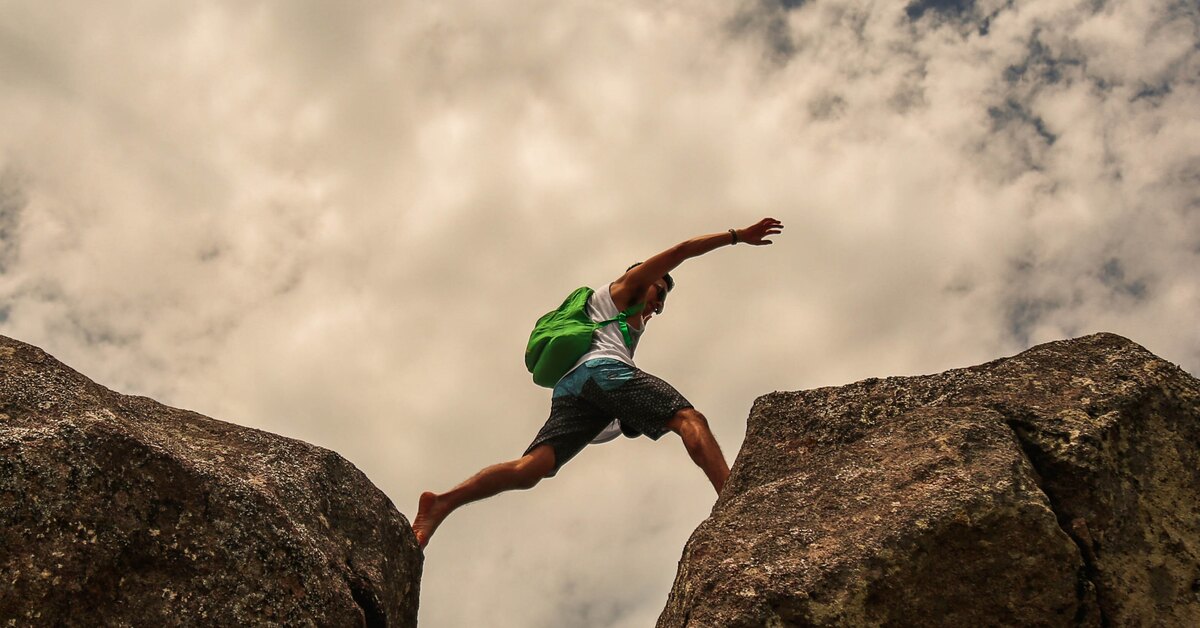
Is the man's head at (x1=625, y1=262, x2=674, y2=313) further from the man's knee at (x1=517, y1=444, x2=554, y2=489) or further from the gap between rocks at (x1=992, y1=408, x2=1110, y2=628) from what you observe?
the gap between rocks at (x1=992, y1=408, x2=1110, y2=628)

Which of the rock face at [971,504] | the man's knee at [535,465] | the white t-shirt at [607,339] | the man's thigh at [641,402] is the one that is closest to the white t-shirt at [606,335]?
the white t-shirt at [607,339]

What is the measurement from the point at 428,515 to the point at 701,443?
2061mm

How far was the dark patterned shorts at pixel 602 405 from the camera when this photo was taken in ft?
25.1

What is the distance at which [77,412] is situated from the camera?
16.6 feet

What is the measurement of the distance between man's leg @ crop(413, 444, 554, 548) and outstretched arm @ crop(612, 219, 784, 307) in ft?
4.88

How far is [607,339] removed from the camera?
8195mm

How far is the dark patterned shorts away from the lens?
25.1ft

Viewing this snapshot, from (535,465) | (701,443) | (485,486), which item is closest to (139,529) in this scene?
(485,486)

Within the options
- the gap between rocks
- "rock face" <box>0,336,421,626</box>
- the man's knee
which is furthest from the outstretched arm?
"rock face" <box>0,336,421,626</box>

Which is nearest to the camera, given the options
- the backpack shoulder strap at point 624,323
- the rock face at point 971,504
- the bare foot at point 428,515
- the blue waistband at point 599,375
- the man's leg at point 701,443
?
the rock face at point 971,504

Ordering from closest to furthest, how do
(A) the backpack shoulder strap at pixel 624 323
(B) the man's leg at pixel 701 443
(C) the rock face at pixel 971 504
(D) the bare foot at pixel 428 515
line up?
(C) the rock face at pixel 971 504 → (B) the man's leg at pixel 701 443 → (D) the bare foot at pixel 428 515 → (A) the backpack shoulder strap at pixel 624 323

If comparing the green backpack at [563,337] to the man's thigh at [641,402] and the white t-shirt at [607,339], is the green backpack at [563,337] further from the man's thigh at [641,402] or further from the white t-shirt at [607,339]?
the man's thigh at [641,402]

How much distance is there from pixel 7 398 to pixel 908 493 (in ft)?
14.5

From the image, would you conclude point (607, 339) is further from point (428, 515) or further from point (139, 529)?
point (139, 529)
